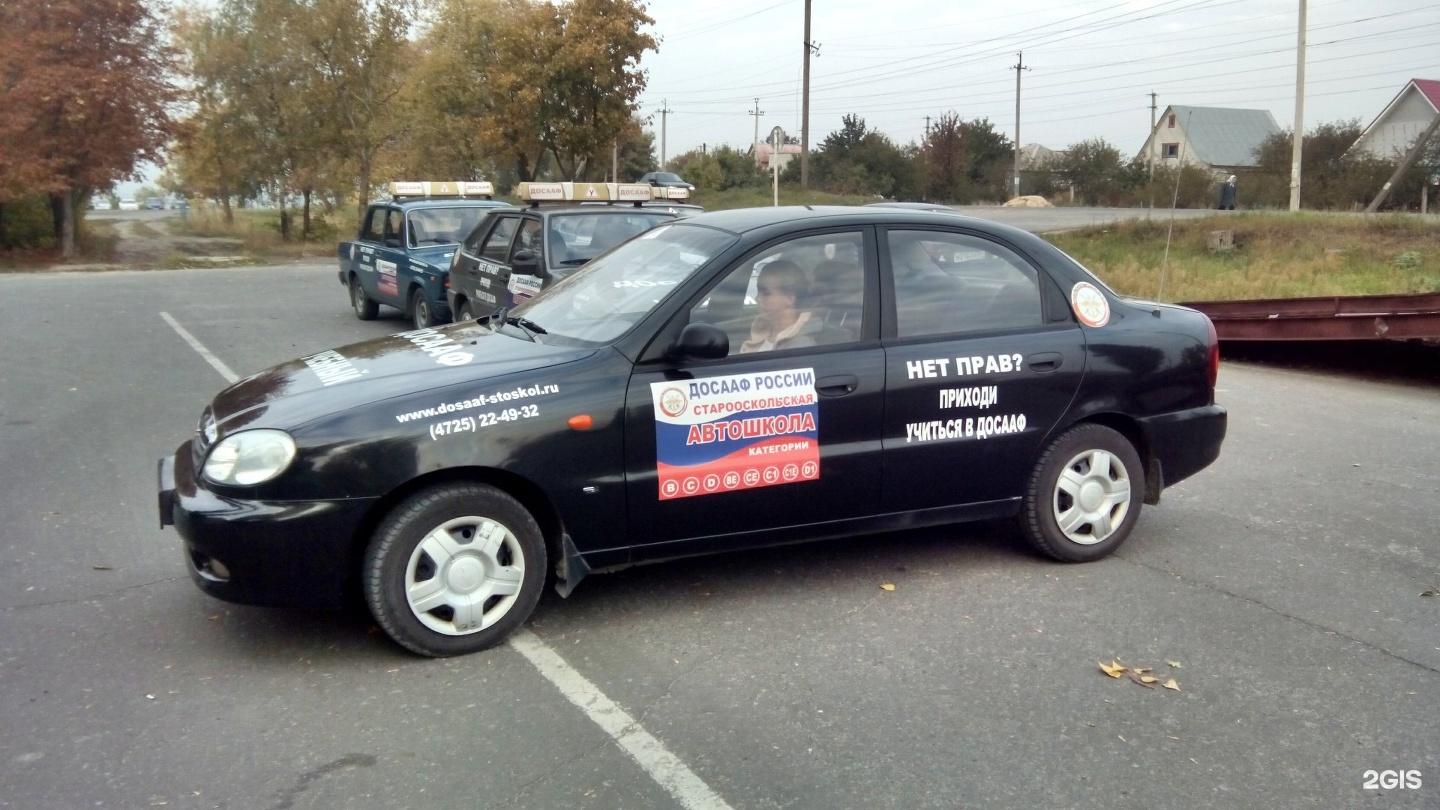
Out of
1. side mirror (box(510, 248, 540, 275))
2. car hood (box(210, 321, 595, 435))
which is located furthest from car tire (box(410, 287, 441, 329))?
car hood (box(210, 321, 595, 435))

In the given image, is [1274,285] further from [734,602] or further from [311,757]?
[311,757]

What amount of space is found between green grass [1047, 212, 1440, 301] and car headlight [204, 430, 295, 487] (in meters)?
14.3

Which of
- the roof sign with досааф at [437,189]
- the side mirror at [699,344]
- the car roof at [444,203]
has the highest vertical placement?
the roof sign with досааф at [437,189]

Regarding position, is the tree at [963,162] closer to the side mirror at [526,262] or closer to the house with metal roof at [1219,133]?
the house with metal roof at [1219,133]

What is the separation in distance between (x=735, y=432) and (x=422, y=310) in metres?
9.20

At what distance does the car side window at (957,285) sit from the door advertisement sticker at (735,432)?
644mm

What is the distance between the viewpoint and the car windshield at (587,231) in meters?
10.4

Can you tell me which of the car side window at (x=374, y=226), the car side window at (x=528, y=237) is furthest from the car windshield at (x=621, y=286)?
the car side window at (x=374, y=226)

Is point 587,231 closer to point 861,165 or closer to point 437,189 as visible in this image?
point 437,189

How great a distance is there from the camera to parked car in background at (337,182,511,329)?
508 inches

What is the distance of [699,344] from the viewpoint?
4.46 metres

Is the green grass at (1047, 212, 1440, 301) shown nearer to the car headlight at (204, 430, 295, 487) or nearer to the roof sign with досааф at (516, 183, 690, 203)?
the roof sign with досааф at (516, 183, 690, 203)

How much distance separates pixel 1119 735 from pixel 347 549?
2708 mm

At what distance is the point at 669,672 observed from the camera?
4.23 metres
